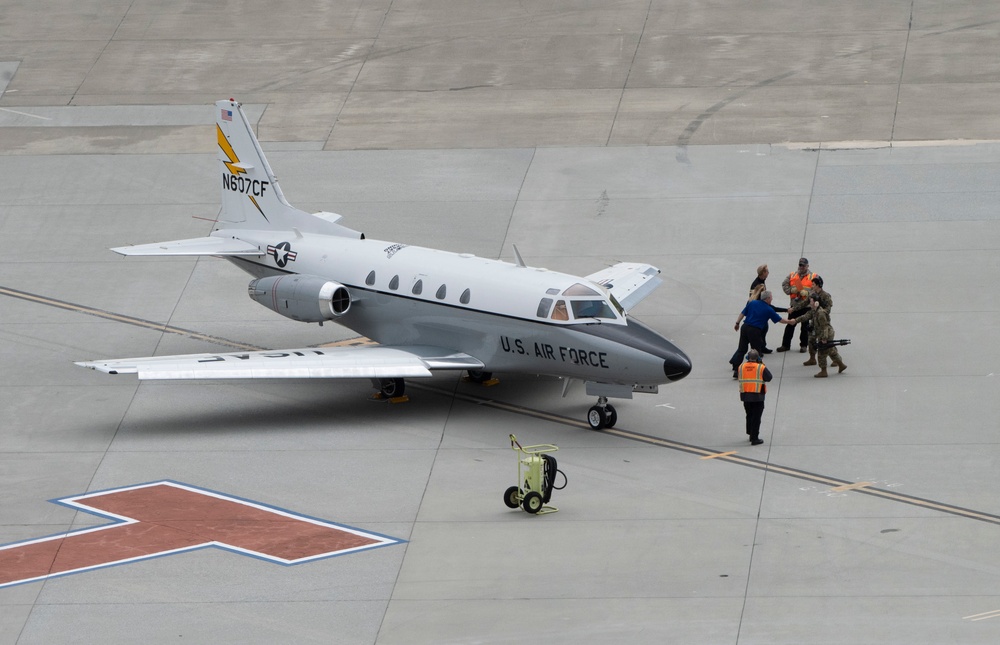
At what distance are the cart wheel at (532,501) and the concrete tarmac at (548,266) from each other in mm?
243

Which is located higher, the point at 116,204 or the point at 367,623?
the point at 116,204

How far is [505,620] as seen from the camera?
19438 mm

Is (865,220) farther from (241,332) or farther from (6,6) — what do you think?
(6,6)

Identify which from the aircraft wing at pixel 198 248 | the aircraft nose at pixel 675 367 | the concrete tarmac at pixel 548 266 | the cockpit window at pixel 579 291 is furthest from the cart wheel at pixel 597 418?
the aircraft wing at pixel 198 248

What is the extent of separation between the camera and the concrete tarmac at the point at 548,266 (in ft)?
66.5

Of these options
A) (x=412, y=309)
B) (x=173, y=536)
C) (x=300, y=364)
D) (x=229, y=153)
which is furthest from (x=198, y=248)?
(x=173, y=536)

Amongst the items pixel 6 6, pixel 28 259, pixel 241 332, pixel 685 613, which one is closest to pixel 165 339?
pixel 241 332

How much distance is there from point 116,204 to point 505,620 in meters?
20.5

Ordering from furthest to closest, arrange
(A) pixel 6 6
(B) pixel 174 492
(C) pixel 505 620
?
(A) pixel 6 6, (B) pixel 174 492, (C) pixel 505 620

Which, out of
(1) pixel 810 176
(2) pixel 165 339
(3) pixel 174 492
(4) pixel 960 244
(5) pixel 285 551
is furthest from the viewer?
(1) pixel 810 176

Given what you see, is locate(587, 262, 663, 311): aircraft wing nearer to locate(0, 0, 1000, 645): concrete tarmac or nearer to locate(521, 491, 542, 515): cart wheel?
locate(0, 0, 1000, 645): concrete tarmac

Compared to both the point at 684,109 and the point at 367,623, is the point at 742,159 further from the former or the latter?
the point at 367,623

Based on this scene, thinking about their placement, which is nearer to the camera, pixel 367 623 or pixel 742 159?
pixel 367 623

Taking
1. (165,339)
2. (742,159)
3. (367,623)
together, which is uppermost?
(742,159)
